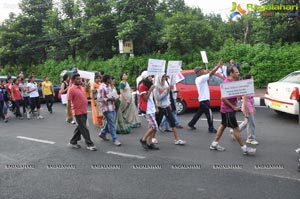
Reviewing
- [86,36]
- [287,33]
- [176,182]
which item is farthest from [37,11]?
[176,182]

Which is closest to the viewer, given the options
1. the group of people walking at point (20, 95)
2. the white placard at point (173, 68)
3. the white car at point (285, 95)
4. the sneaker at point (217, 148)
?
the sneaker at point (217, 148)

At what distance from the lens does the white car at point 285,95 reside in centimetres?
790

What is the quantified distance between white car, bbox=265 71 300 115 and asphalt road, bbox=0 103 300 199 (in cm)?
48

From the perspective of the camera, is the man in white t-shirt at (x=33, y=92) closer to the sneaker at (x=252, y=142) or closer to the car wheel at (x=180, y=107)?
the car wheel at (x=180, y=107)

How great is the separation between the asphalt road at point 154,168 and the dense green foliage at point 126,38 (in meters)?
8.85

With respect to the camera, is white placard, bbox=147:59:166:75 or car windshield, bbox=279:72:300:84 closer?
white placard, bbox=147:59:166:75

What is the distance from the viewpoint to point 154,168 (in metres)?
5.36

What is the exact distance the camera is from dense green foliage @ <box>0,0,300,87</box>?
16.2 m

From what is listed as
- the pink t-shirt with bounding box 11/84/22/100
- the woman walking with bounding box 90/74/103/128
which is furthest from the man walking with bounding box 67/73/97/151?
the pink t-shirt with bounding box 11/84/22/100

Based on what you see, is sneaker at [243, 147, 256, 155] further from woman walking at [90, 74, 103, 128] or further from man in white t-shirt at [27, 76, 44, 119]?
man in white t-shirt at [27, 76, 44, 119]

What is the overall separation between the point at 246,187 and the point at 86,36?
61.8 feet

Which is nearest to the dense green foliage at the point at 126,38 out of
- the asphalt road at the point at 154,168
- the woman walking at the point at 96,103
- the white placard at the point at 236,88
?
the asphalt road at the point at 154,168

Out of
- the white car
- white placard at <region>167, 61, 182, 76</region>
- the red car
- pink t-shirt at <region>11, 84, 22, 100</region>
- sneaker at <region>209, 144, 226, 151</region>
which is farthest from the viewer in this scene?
pink t-shirt at <region>11, 84, 22, 100</region>

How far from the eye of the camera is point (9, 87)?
Result: 11.6 m
